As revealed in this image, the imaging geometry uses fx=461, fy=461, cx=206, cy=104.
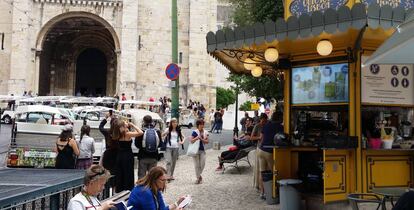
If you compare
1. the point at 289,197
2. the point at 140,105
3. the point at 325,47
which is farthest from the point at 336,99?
the point at 140,105

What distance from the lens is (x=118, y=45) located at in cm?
3812

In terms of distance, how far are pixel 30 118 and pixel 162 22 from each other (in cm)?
1967

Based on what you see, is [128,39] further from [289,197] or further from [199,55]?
[289,197]

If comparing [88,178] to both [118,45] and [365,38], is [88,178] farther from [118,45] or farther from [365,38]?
[118,45]

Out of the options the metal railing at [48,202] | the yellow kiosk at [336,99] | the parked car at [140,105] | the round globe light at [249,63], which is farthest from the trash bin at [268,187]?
the parked car at [140,105]

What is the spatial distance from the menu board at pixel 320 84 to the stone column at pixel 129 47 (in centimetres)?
2924

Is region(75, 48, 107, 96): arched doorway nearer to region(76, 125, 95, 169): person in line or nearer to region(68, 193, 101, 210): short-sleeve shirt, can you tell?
region(76, 125, 95, 169): person in line

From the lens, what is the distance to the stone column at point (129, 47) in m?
37.2

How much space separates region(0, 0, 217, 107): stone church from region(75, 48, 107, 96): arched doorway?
17.2 ft

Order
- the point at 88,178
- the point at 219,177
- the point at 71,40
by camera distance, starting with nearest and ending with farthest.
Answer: the point at 88,178, the point at 219,177, the point at 71,40

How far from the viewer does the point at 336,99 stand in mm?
8289

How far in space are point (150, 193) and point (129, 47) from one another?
33571 millimetres

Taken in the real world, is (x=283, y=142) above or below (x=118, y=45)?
below

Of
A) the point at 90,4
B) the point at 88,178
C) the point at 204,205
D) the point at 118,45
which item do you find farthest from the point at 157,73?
the point at 88,178
